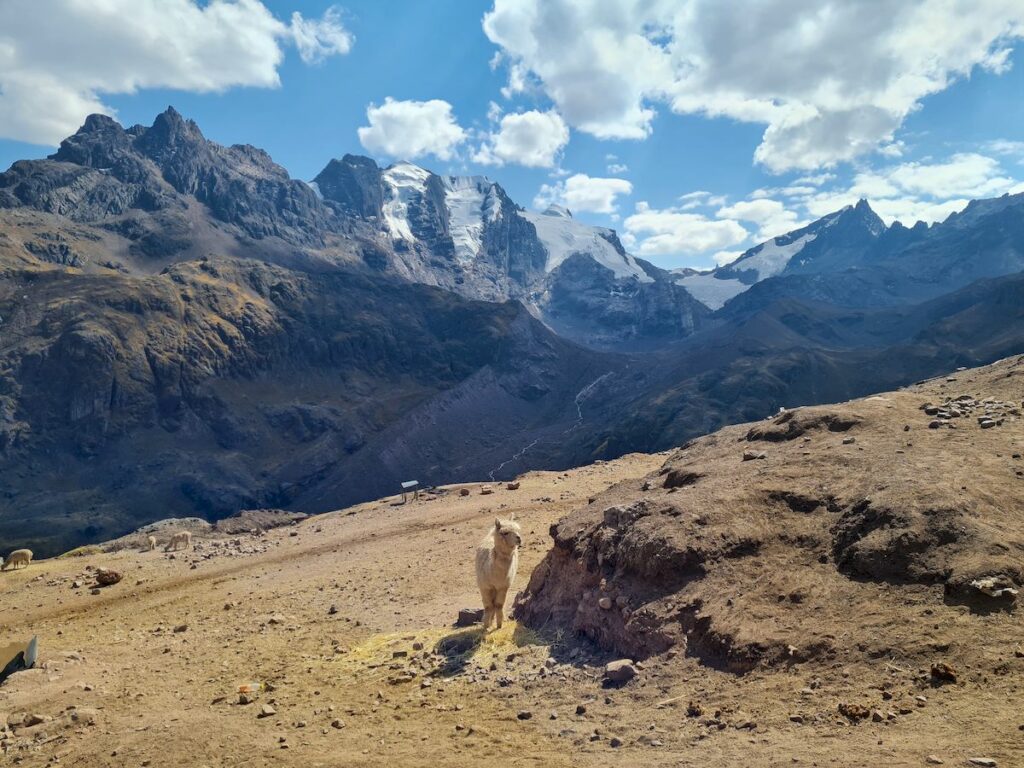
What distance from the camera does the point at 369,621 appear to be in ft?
56.8

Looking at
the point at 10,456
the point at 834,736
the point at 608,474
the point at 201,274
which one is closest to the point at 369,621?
the point at 834,736

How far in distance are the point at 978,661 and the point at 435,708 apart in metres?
7.82

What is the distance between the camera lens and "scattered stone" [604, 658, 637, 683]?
1045 centimetres

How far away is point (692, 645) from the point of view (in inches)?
410

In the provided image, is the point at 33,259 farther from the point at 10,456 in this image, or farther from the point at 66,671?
the point at 66,671

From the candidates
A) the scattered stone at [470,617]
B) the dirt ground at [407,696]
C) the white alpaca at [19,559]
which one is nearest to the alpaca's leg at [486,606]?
the dirt ground at [407,696]

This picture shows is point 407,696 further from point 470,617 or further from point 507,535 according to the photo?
point 507,535

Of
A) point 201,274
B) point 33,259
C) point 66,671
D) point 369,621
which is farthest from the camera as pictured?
point 201,274

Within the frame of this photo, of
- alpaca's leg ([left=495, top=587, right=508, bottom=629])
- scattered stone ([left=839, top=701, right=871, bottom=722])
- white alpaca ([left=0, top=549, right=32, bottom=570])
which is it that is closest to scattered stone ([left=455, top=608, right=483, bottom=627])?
alpaca's leg ([left=495, top=587, right=508, bottom=629])

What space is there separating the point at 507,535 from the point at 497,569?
820 millimetres

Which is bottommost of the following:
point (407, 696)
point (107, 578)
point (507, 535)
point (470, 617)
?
point (107, 578)

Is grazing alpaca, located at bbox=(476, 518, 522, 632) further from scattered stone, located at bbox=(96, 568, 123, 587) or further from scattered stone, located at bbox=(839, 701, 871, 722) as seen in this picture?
scattered stone, located at bbox=(96, 568, 123, 587)

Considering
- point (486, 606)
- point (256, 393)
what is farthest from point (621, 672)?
point (256, 393)

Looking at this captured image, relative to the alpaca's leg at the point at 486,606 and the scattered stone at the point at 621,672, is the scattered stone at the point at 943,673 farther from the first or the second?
the alpaca's leg at the point at 486,606
